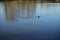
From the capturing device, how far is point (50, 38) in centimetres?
244

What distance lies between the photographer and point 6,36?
256cm

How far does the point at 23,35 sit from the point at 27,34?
0.09 metres

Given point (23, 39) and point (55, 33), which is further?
point (55, 33)

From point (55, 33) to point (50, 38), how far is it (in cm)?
28

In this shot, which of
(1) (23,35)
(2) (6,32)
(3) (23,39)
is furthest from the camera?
(2) (6,32)

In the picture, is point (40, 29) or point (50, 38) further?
point (40, 29)

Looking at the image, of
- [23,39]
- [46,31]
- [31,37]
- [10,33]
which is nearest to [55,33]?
[46,31]

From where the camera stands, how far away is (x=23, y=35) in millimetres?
2613

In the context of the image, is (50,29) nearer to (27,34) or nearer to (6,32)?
(27,34)

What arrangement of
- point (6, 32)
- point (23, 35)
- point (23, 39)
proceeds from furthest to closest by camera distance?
point (6, 32), point (23, 35), point (23, 39)

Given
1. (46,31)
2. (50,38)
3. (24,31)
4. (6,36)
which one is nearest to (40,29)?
(46,31)

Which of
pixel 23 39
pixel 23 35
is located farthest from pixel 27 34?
pixel 23 39

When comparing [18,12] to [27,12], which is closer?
[18,12]

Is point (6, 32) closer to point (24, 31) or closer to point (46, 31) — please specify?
point (24, 31)
